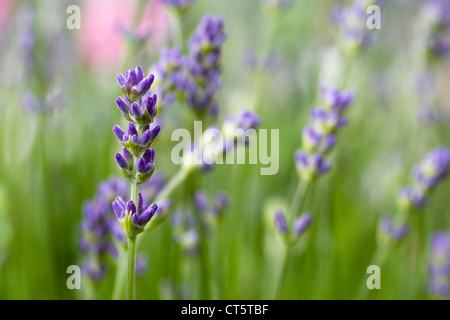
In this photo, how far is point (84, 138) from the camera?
121cm

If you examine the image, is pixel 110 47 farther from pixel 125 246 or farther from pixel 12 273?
pixel 125 246

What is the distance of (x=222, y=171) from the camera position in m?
1.29

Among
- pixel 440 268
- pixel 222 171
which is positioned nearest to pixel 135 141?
pixel 440 268

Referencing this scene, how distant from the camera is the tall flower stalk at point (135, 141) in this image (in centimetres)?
48

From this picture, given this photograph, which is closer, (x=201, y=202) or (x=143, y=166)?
(x=143, y=166)

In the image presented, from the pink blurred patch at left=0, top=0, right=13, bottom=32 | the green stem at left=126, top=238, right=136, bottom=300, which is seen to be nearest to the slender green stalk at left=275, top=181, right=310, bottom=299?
the green stem at left=126, top=238, right=136, bottom=300

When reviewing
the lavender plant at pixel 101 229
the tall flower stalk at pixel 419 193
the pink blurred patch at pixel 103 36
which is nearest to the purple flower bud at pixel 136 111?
the lavender plant at pixel 101 229

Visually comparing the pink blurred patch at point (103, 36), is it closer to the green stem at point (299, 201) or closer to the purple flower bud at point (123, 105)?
the green stem at point (299, 201)

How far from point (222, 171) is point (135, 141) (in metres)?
0.81

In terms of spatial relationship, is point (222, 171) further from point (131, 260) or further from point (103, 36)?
point (131, 260)

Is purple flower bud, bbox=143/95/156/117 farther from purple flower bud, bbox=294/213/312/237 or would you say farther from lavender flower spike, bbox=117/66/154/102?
purple flower bud, bbox=294/213/312/237

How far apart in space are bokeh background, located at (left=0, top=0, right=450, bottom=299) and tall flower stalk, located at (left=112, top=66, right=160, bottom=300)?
25cm
